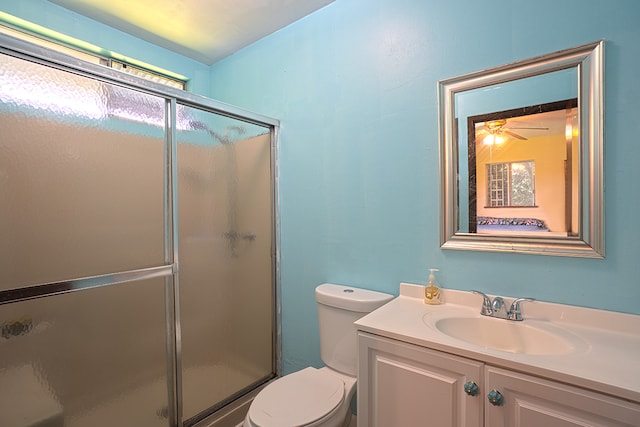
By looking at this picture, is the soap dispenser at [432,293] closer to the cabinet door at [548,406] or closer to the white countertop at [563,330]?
the white countertop at [563,330]

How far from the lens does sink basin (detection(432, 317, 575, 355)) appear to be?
1.07m

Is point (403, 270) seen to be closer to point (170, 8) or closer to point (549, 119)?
point (549, 119)

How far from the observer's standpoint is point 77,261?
49.5 inches

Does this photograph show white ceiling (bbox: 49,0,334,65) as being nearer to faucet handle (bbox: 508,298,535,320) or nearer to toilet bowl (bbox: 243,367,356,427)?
faucet handle (bbox: 508,298,535,320)

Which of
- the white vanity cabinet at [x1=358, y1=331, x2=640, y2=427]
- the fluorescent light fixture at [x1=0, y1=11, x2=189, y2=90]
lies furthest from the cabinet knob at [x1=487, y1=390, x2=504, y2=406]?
the fluorescent light fixture at [x1=0, y1=11, x2=189, y2=90]

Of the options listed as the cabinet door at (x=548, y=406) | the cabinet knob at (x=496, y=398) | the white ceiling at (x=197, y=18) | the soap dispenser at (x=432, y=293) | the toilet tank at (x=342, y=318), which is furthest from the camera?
the white ceiling at (x=197, y=18)

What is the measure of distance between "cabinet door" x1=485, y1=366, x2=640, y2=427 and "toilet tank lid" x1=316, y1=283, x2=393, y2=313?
61cm

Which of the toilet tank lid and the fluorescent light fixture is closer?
the toilet tank lid

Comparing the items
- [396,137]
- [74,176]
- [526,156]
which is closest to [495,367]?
[526,156]

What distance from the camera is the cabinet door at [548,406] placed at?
756 mm

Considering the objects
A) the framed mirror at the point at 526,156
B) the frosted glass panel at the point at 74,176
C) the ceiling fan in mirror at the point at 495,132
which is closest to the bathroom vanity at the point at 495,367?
the framed mirror at the point at 526,156

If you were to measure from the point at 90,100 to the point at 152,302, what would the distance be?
0.94m

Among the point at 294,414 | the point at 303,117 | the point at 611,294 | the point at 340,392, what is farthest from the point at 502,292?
the point at 303,117

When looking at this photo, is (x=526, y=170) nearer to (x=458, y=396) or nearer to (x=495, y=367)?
(x=495, y=367)
